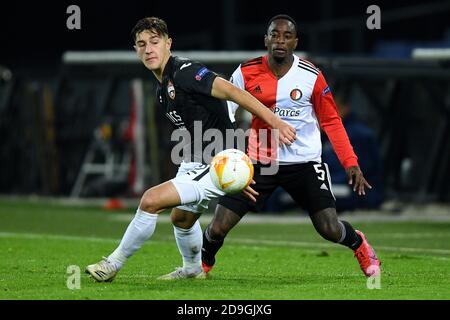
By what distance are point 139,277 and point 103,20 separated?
21595mm

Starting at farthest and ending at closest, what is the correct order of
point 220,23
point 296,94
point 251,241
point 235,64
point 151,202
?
point 220,23 < point 235,64 < point 251,241 < point 296,94 < point 151,202

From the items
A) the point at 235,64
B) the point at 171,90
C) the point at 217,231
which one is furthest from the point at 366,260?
the point at 235,64

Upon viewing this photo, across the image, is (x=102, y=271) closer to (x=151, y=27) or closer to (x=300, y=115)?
(x=151, y=27)

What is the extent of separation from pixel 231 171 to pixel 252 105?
1.89 feet

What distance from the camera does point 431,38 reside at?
99.9ft

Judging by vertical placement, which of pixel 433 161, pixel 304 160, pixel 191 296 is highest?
pixel 304 160

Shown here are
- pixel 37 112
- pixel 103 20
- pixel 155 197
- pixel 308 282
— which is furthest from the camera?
pixel 103 20

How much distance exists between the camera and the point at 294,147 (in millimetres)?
11602

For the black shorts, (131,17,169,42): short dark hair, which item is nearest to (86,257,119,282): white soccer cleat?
the black shorts

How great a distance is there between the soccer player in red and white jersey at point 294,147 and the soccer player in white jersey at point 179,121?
463 millimetres

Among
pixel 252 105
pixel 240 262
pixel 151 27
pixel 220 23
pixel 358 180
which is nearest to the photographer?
pixel 252 105

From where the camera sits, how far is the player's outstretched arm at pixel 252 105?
10336 mm

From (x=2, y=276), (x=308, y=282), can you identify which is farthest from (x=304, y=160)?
(x=2, y=276)
